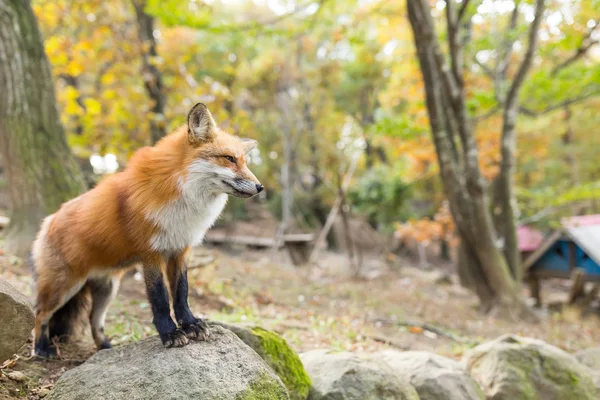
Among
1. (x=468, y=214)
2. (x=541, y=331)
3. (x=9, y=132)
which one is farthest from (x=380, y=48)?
(x=9, y=132)

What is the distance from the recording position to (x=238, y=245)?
16.3m

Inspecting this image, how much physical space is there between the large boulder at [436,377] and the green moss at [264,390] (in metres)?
1.36

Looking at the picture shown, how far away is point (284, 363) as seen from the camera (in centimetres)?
301

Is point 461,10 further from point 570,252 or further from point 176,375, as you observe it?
point 570,252

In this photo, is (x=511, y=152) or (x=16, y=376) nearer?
(x=16, y=376)

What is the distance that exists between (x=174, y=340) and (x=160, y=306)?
0.22 meters

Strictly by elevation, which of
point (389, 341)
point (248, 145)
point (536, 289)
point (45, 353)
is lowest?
point (536, 289)

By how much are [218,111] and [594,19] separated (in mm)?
7287

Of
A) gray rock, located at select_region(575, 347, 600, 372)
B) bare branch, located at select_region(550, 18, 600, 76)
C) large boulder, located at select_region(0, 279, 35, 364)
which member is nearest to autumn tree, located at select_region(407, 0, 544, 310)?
bare branch, located at select_region(550, 18, 600, 76)

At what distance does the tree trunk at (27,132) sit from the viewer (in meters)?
4.66

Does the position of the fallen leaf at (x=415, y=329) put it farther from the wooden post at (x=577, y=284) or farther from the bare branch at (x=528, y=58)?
the wooden post at (x=577, y=284)

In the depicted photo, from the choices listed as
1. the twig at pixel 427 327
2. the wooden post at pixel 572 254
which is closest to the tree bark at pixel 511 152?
the twig at pixel 427 327

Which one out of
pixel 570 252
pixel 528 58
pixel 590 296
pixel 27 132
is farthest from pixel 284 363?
pixel 570 252

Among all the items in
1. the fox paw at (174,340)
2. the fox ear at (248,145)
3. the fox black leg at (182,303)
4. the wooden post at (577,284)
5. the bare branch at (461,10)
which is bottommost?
the wooden post at (577,284)
